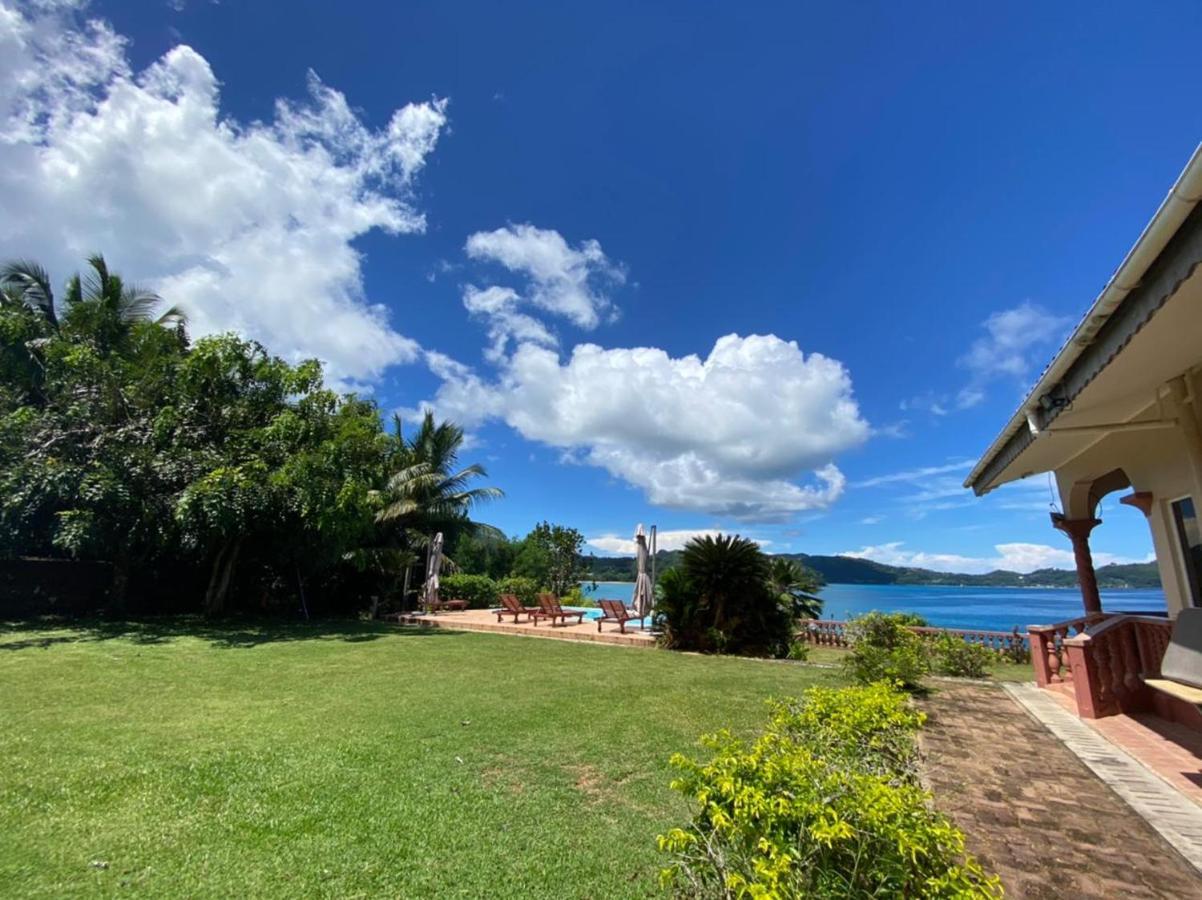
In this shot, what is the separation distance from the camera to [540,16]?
8.70 metres

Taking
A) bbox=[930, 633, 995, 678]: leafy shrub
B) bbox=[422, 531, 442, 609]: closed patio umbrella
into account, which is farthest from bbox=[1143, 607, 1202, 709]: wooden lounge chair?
bbox=[422, 531, 442, 609]: closed patio umbrella

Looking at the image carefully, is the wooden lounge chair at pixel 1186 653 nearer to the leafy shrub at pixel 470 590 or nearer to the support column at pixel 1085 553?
the support column at pixel 1085 553

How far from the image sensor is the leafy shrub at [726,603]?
10.6 metres

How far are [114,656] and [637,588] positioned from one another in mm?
10159

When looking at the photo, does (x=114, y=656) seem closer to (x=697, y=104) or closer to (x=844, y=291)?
(x=697, y=104)

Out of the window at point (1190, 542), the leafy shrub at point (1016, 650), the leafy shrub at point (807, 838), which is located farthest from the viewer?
the leafy shrub at point (1016, 650)

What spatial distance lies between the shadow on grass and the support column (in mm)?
12317

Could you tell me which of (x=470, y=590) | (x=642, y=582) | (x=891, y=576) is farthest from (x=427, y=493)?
(x=891, y=576)

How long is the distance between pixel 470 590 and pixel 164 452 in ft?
35.1

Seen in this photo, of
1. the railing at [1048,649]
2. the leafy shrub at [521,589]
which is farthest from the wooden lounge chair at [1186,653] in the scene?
the leafy shrub at [521,589]

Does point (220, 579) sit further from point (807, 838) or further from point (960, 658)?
point (960, 658)

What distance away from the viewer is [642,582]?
1360 cm

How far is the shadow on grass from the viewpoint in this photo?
10.3 meters

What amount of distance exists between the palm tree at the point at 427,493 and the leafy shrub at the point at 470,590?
1169 mm
